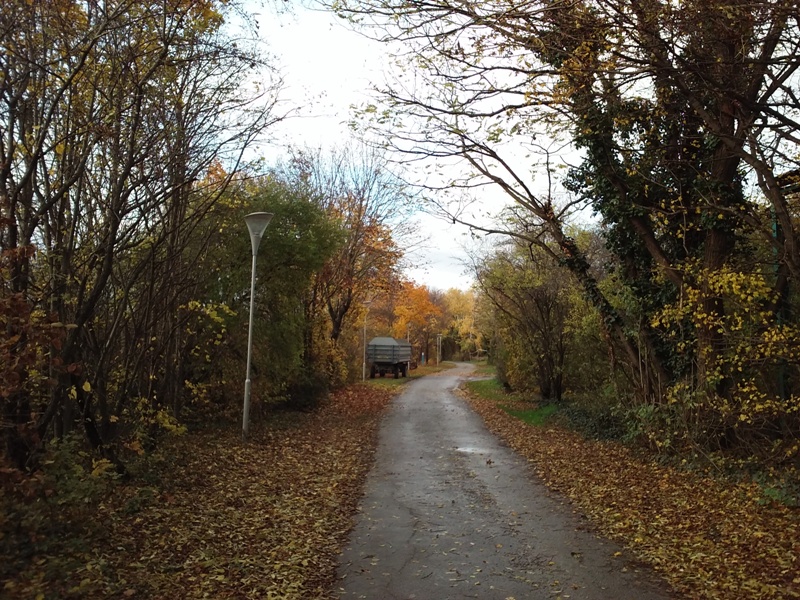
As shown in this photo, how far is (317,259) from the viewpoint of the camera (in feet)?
52.0

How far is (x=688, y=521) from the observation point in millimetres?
6496

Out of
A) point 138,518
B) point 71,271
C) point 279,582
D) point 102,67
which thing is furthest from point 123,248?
point 279,582

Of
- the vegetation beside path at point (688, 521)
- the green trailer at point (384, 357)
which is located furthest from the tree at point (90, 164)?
the green trailer at point (384, 357)

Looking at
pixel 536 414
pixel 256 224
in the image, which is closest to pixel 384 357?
pixel 536 414

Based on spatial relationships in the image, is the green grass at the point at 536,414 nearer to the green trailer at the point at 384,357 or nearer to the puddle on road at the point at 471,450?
the puddle on road at the point at 471,450

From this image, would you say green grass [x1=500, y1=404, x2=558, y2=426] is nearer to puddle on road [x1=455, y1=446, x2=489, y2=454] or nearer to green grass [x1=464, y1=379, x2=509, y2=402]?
green grass [x1=464, y1=379, x2=509, y2=402]

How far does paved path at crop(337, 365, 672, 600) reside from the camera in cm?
477

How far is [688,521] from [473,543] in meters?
2.41

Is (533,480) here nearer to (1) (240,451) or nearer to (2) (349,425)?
(1) (240,451)

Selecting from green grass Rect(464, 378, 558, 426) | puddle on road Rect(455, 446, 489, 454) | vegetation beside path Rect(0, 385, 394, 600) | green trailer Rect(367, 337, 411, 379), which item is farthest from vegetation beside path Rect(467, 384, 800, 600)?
green trailer Rect(367, 337, 411, 379)

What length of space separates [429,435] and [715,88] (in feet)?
29.4

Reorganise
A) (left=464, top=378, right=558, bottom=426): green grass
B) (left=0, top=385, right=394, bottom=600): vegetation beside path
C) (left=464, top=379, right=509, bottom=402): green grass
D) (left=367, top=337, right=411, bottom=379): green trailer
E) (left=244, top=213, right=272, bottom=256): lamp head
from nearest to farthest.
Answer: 1. (left=0, top=385, right=394, bottom=600): vegetation beside path
2. (left=244, top=213, right=272, bottom=256): lamp head
3. (left=464, top=378, right=558, bottom=426): green grass
4. (left=464, top=379, right=509, bottom=402): green grass
5. (left=367, top=337, right=411, bottom=379): green trailer

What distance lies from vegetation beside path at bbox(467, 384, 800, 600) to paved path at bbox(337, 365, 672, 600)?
0.30m

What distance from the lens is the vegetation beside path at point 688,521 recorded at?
4.91 meters
